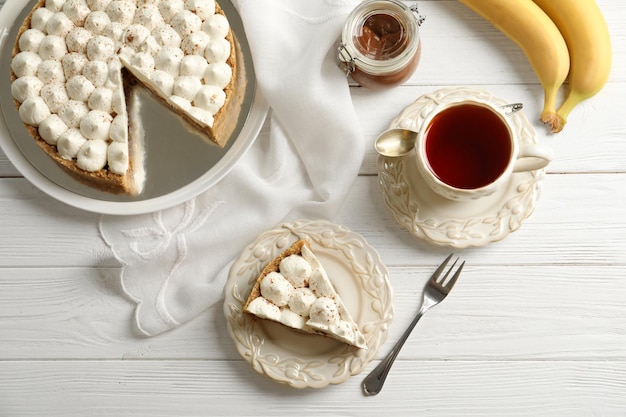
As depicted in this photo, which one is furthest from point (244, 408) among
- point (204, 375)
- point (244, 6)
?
point (244, 6)

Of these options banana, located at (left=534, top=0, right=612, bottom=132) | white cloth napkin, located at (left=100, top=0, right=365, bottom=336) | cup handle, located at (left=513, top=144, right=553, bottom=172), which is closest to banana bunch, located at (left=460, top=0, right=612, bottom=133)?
banana, located at (left=534, top=0, right=612, bottom=132)

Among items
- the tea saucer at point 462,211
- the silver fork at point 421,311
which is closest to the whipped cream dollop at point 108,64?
the tea saucer at point 462,211

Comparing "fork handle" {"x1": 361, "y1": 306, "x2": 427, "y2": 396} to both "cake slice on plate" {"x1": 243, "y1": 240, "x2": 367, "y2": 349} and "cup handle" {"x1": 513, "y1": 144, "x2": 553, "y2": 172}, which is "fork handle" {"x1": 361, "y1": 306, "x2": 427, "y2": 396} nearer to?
"cake slice on plate" {"x1": 243, "y1": 240, "x2": 367, "y2": 349}

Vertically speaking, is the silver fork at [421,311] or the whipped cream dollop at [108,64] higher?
the whipped cream dollop at [108,64]

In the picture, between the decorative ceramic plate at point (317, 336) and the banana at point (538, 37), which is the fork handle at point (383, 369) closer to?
the decorative ceramic plate at point (317, 336)

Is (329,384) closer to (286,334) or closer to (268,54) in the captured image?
(286,334)
